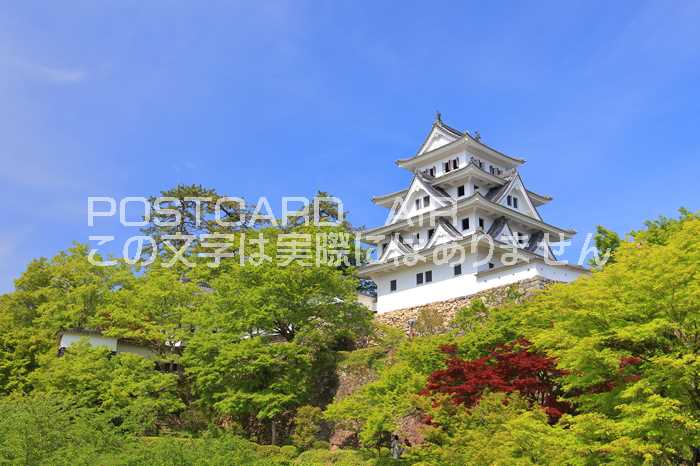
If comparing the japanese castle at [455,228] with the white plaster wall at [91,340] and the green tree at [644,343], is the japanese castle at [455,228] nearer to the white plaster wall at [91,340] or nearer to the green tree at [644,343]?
the white plaster wall at [91,340]

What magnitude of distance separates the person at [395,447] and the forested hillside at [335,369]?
270mm

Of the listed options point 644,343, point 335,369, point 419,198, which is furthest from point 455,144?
point 644,343

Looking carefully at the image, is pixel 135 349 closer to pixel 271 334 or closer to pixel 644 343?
pixel 271 334

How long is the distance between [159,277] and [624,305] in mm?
19179

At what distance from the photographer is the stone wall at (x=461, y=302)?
24.3 metres

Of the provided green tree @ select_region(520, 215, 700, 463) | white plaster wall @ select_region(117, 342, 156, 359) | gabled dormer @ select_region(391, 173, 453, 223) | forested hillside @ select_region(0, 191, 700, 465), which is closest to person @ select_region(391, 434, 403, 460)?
forested hillside @ select_region(0, 191, 700, 465)

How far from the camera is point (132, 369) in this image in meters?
23.9

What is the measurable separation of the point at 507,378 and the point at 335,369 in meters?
11.5

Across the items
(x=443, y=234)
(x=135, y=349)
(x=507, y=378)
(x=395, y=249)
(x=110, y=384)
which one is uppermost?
(x=443, y=234)

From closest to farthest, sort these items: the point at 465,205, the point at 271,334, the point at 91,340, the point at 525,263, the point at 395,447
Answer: the point at 395,447, the point at 525,263, the point at 271,334, the point at 91,340, the point at 465,205

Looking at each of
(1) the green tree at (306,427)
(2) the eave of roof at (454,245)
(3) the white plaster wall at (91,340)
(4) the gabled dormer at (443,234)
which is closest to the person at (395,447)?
(1) the green tree at (306,427)

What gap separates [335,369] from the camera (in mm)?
25188

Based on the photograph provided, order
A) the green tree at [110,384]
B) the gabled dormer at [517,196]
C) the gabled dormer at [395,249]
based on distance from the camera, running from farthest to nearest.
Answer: the gabled dormer at [517,196] < the gabled dormer at [395,249] < the green tree at [110,384]

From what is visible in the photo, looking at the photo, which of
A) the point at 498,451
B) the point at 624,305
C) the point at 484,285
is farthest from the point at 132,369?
the point at 624,305
